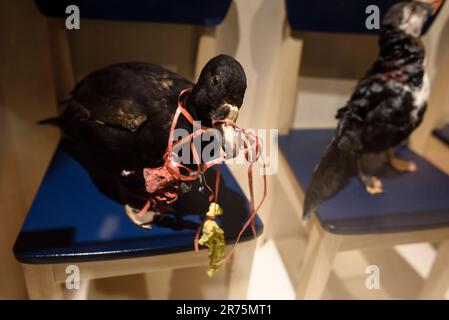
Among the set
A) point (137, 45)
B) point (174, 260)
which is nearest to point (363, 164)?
point (174, 260)

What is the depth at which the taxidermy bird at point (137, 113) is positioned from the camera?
489 mm

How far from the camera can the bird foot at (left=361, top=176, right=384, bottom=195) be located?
788 mm

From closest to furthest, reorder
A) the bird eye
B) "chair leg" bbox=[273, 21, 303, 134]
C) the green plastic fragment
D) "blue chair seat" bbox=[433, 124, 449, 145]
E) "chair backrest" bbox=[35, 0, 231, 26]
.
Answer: the bird eye, the green plastic fragment, "chair backrest" bbox=[35, 0, 231, 26], "chair leg" bbox=[273, 21, 303, 134], "blue chair seat" bbox=[433, 124, 449, 145]

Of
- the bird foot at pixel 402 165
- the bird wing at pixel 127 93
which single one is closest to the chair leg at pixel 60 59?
the bird wing at pixel 127 93

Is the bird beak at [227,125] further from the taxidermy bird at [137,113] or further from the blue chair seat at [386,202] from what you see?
the blue chair seat at [386,202]

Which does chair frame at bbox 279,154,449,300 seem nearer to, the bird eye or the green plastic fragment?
the green plastic fragment

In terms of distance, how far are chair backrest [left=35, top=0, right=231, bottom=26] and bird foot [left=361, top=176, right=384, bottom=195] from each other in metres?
0.45

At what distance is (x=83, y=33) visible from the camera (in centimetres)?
82

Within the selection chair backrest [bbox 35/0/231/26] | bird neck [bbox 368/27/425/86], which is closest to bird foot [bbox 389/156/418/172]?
bird neck [bbox 368/27/425/86]

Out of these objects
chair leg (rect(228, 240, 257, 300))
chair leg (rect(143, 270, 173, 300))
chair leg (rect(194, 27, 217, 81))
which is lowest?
chair leg (rect(143, 270, 173, 300))

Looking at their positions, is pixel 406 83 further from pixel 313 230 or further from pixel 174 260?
pixel 174 260

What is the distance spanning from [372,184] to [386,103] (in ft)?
0.60

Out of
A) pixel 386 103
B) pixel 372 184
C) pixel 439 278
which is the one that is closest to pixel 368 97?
pixel 386 103

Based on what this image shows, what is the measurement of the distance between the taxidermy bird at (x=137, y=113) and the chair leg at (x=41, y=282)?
0.53 feet
